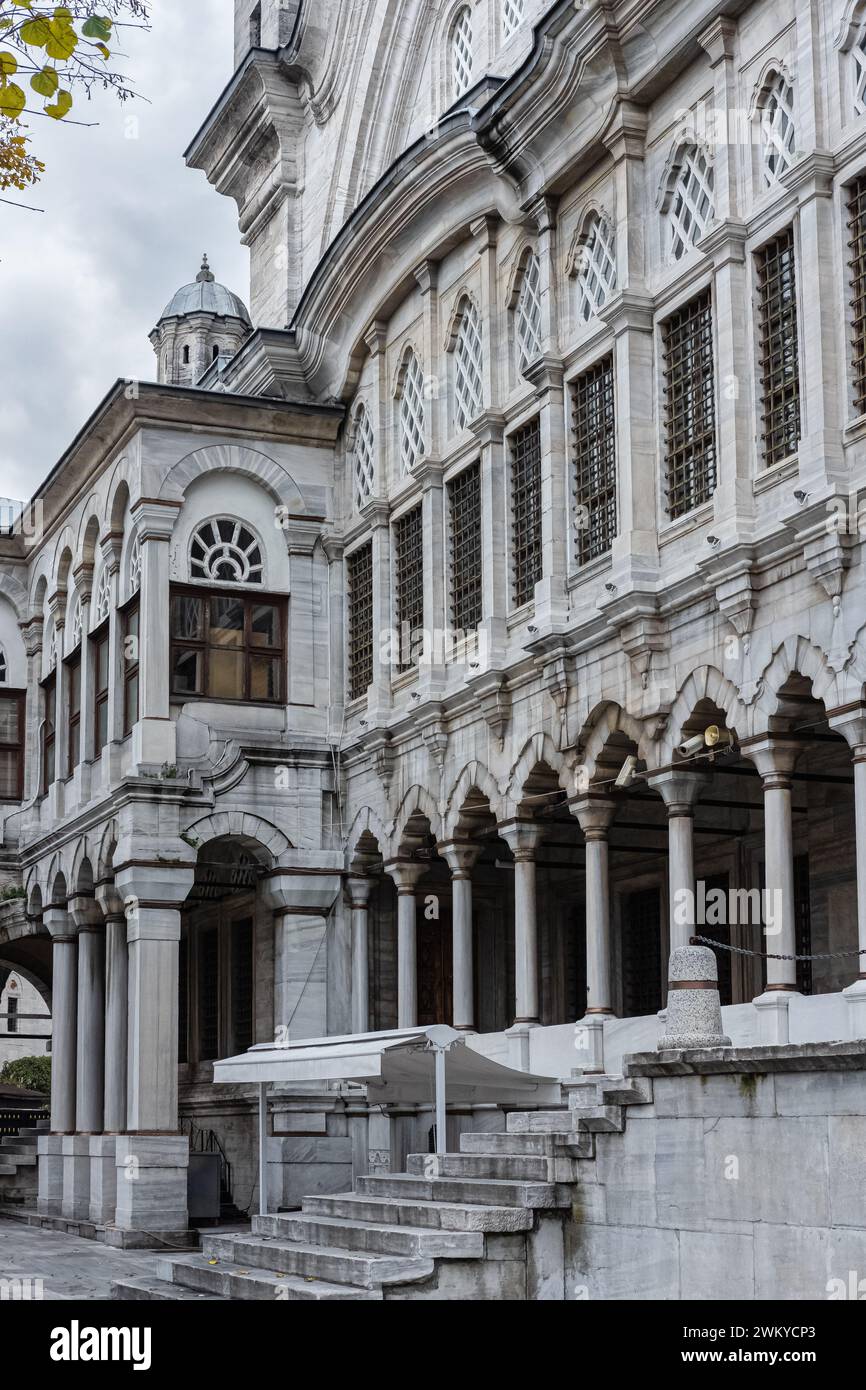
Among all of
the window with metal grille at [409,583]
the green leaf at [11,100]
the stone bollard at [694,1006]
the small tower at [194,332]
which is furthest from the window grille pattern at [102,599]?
the small tower at [194,332]

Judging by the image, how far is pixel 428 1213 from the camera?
54.1 ft

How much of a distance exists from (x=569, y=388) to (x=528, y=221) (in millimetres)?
2386

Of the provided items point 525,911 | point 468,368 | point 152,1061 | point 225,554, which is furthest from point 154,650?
point 525,911

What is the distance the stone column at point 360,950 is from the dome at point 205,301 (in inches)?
1509

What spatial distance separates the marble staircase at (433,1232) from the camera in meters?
15.4

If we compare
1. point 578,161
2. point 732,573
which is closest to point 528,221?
point 578,161

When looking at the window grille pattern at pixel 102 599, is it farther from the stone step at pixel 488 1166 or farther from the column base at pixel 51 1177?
the stone step at pixel 488 1166

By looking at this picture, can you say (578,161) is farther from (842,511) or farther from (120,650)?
(120,650)

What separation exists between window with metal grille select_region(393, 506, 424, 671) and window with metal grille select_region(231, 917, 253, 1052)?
25.4 feet

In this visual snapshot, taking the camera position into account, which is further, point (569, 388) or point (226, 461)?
point (226, 461)

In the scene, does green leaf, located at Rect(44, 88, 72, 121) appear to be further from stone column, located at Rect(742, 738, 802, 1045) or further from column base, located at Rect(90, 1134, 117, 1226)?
column base, located at Rect(90, 1134, 117, 1226)

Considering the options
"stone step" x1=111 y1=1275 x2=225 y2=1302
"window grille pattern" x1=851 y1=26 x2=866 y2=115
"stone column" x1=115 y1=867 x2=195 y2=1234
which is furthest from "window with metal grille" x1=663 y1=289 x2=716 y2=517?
"stone column" x1=115 y1=867 x2=195 y2=1234

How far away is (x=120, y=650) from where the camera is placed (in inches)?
1177

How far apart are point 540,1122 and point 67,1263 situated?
7.92m
